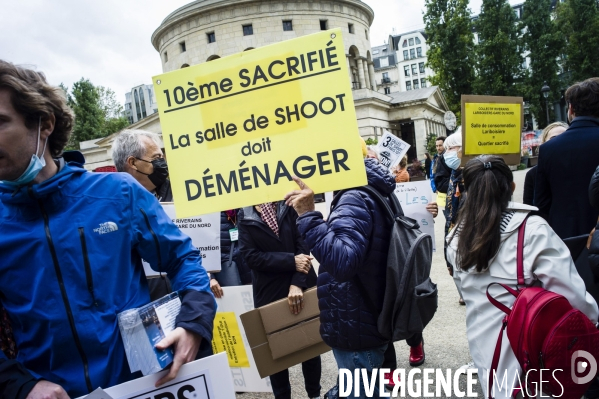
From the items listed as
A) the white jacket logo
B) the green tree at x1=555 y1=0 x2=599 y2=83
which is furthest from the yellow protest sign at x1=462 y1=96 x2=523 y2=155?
the green tree at x1=555 y1=0 x2=599 y2=83

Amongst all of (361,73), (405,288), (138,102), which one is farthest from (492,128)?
(138,102)

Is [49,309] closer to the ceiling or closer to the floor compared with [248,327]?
closer to the ceiling

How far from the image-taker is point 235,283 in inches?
162

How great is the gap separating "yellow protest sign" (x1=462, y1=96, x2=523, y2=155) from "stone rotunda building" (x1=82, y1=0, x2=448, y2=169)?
3810 centimetres

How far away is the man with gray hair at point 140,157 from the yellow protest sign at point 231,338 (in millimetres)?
1229

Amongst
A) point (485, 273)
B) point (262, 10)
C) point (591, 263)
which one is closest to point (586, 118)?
point (591, 263)

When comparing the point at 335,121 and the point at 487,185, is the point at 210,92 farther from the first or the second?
the point at 487,185

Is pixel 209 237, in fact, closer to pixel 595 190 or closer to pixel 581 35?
pixel 595 190

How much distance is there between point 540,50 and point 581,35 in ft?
11.2

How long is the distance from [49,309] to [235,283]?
2491 millimetres

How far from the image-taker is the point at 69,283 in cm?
168

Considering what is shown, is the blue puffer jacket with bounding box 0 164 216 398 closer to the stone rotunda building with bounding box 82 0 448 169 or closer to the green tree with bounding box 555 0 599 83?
the stone rotunda building with bounding box 82 0 448 169

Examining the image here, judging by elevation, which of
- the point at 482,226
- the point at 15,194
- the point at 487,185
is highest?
the point at 15,194

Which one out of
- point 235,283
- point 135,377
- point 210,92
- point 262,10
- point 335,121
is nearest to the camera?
point 135,377
